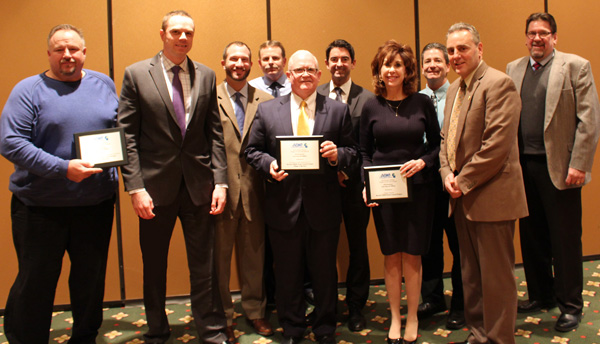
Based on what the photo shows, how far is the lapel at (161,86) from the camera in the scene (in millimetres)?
2805

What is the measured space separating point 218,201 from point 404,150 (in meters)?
1.14

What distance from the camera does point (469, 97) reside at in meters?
2.71

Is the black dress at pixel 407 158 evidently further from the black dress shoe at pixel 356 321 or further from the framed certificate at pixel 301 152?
the black dress shoe at pixel 356 321

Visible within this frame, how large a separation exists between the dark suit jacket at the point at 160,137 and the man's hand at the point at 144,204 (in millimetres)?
49

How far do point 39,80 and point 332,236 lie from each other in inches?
74.0

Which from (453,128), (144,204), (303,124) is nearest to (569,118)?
(453,128)

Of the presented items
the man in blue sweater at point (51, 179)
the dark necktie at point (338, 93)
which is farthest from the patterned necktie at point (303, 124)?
the man in blue sweater at point (51, 179)

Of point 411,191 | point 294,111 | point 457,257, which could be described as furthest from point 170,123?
point 457,257

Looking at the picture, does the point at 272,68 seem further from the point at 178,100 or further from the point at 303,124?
the point at 178,100

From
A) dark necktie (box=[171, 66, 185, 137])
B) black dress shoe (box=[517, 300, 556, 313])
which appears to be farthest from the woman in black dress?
dark necktie (box=[171, 66, 185, 137])

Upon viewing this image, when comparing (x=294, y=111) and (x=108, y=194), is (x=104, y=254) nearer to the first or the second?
(x=108, y=194)

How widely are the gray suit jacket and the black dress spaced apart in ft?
2.72

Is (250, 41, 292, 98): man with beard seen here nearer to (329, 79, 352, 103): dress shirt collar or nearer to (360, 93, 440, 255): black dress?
(329, 79, 352, 103): dress shirt collar

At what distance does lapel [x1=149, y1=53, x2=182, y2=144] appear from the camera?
2805mm
